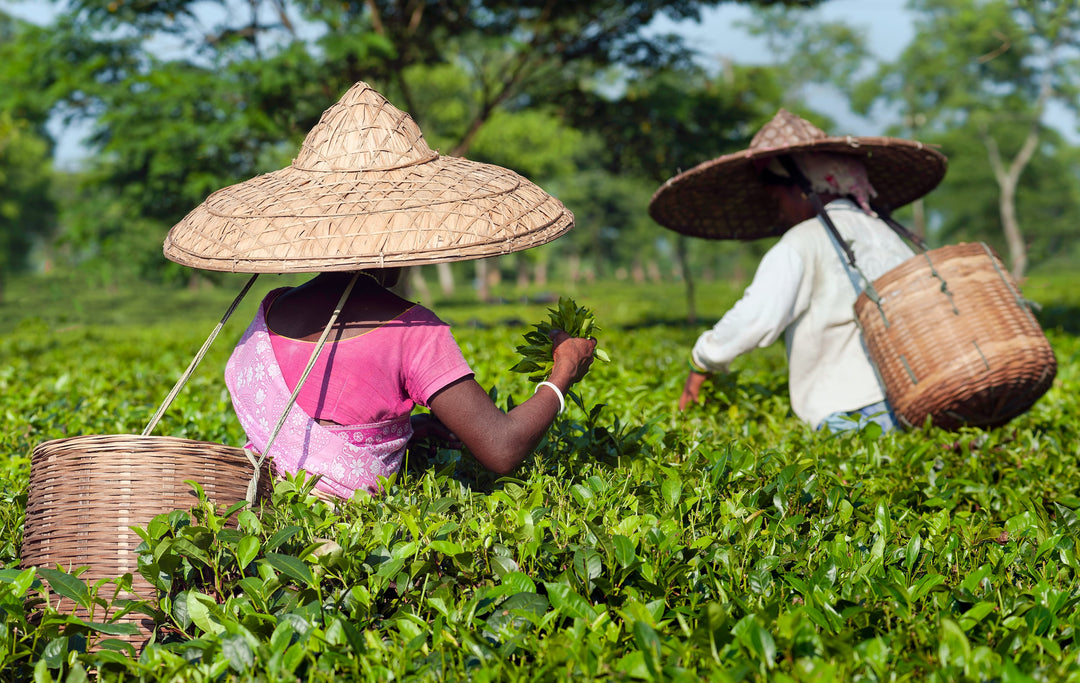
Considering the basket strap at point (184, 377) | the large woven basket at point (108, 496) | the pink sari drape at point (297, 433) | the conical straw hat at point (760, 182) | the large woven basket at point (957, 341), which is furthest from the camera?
the conical straw hat at point (760, 182)

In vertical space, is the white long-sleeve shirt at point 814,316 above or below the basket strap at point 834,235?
below

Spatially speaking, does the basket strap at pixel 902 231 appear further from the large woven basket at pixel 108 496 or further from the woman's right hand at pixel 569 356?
the large woven basket at pixel 108 496

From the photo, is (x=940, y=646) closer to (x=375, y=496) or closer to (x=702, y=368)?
(x=375, y=496)

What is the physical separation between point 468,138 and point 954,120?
36074mm

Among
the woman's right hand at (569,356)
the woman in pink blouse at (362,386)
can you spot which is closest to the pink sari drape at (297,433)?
the woman in pink blouse at (362,386)

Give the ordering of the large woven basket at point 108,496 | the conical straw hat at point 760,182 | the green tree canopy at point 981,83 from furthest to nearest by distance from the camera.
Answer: the green tree canopy at point 981,83, the conical straw hat at point 760,182, the large woven basket at point 108,496

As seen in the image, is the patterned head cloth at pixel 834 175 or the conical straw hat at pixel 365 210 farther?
the patterned head cloth at pixel 834 175

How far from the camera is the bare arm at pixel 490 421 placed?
2.22m

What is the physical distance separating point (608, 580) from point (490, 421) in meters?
0.52

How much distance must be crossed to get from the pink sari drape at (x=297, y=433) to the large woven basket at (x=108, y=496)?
0.30 meters

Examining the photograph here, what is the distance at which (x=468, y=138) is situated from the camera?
1456 centimetres

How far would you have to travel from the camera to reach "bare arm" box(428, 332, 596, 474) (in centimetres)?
222

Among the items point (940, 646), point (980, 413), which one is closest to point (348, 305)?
point (940, 646)

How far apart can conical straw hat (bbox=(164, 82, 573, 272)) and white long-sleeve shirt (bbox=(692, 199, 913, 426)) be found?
4.62 ft
